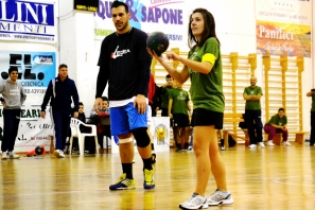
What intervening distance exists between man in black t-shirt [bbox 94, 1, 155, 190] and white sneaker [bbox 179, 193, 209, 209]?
4.05 ft

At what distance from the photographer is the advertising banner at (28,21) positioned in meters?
13.3

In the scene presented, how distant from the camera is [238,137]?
54.1 ft

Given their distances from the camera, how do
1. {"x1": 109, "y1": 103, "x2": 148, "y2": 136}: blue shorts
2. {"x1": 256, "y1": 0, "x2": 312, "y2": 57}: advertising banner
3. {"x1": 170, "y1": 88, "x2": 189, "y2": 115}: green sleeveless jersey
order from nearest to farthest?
{"x1": 109, "y1": 103, "x2": 148, "y2": 136}: blue shorts < {"x1": 170, "y1": 88, "x2": 189, "y2": 115}: green sleeveless jersey < {"x1": 256, "y1": 0, "x2": 312, "y2": 57}: advertising banner

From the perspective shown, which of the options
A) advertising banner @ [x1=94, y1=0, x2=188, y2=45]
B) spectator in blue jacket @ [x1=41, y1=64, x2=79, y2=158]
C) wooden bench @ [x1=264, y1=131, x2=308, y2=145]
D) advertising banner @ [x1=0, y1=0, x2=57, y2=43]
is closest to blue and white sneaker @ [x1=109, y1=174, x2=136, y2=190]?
spectator in blue jacket @ [x1=41, y1=64, x2=79, y2=158]

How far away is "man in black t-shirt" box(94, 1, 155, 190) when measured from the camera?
16.6 ft

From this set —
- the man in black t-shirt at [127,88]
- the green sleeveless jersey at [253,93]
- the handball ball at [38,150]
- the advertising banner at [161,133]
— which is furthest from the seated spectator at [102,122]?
the man in black t-shirt at [127,88]

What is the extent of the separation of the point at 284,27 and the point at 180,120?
6620 millimetres

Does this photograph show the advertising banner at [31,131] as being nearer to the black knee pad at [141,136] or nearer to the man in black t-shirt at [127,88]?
the man in black t-shirt at [127,88]

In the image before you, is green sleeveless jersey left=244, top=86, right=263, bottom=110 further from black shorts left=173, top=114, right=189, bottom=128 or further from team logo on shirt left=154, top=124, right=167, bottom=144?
team logo on shirt left=154, top=124, right=167, bottom=144

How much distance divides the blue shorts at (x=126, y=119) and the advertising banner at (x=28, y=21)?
8.93m

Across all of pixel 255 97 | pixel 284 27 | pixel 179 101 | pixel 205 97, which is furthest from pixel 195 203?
pixel 284 27

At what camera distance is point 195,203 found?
3.77 metres

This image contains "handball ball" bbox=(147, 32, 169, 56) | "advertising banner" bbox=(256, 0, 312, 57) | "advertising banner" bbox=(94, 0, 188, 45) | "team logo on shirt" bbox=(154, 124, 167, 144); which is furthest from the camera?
"advertising banner" bbox=(256, 0, 312, 57)

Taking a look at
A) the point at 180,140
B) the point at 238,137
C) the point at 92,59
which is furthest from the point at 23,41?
the point at 238,137
